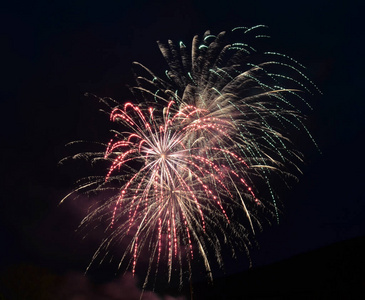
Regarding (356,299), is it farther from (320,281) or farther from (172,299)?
(172,299)

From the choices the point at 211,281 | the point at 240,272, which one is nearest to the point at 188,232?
the point at 240,272

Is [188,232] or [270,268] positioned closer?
[188,232]

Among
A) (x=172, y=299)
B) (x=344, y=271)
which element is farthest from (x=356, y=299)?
(x=172, y=299)

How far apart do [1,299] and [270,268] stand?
15.9 m

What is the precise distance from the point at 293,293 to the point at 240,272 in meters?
4.37

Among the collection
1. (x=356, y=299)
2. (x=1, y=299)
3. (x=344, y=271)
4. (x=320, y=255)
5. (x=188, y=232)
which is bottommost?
(x=356, y=299)

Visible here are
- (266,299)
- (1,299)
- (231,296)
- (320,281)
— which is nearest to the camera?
(320,281)

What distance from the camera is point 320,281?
12.2 meters

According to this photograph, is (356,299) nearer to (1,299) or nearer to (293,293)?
(293,293)

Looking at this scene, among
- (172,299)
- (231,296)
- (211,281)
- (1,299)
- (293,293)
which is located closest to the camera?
(293,293)

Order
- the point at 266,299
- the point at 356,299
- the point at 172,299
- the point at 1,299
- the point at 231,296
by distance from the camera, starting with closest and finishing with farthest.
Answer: the point at 356,299 → the point at 266,299 → the point at 231,296 → the point at 1,299 → the point at 172,299

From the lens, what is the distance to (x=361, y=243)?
1114cm

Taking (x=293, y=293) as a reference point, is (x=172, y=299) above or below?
above

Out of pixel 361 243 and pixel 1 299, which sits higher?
pixel 1 299
